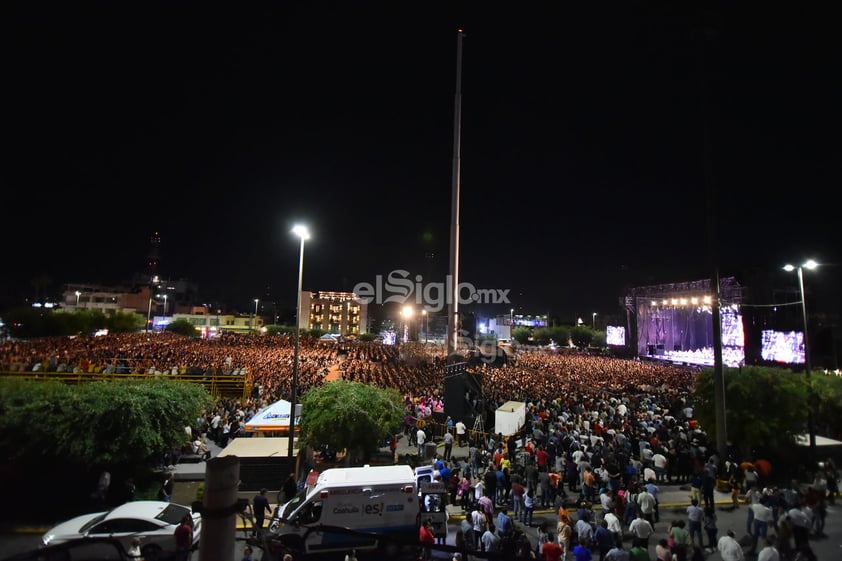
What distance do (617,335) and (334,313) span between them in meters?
86.6

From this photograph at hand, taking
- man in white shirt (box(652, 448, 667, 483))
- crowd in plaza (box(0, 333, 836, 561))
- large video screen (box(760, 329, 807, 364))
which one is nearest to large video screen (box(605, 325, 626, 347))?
large video screen (box(760, 329, 807, 364))

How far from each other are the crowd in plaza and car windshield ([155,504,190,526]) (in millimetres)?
4298

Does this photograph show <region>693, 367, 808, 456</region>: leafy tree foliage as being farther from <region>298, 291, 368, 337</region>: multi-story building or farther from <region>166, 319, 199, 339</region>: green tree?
<region>298, 291, 368, 337</region>: multi-story building

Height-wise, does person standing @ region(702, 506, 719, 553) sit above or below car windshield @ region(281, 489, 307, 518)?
below

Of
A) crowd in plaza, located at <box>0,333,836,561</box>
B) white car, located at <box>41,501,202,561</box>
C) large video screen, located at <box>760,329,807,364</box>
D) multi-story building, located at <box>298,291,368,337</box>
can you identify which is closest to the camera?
white car, located at <box>41,501,202,561</box>

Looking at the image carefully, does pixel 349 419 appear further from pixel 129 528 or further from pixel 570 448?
pixel 570 448

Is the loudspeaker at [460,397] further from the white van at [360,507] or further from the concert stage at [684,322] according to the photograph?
the concert stage at [684,322]

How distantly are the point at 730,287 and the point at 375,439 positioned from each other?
46644 mm

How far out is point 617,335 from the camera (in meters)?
67.3

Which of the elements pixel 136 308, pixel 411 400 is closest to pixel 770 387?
pixel 411 400

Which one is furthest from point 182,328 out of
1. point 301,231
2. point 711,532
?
point 711,532

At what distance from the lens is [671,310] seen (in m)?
56.4

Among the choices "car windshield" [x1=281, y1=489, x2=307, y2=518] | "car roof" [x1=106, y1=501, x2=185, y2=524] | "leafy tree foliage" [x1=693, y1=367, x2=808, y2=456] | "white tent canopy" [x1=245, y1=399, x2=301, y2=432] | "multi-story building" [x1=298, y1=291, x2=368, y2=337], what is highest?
"multi-story building" [x1=298, y1=291, x2=368, y2=337]

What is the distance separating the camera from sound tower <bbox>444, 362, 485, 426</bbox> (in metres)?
18.0
